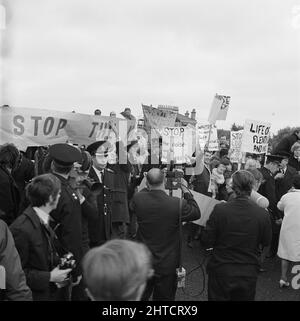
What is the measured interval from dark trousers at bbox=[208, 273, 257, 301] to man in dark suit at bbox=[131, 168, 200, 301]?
45 centimetres

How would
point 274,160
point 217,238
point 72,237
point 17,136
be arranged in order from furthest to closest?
1. point 274,160
2. point 17,136
3. point 217,238
4. point 72,237

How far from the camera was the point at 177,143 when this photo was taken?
795 centimetres

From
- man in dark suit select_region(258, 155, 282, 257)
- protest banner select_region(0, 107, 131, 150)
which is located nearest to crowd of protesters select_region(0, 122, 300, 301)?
protest banner select_region(0, 107, 131, 150)

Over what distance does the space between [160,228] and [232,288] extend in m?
0.88

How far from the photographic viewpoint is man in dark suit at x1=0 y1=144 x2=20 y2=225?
5.25 metres

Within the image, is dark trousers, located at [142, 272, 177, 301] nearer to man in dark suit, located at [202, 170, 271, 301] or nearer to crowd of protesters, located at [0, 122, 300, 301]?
crowd of protesters, located at [0, 122, 300, 301]

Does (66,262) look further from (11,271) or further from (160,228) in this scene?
(160,228)

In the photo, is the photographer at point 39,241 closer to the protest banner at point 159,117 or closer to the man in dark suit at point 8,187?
the man in dark suit at point 8,187

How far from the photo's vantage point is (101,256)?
1.62 meters

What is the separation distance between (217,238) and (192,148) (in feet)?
15.9

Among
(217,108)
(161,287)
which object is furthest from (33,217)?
(217,108)

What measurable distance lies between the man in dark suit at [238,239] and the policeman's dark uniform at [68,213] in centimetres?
121
